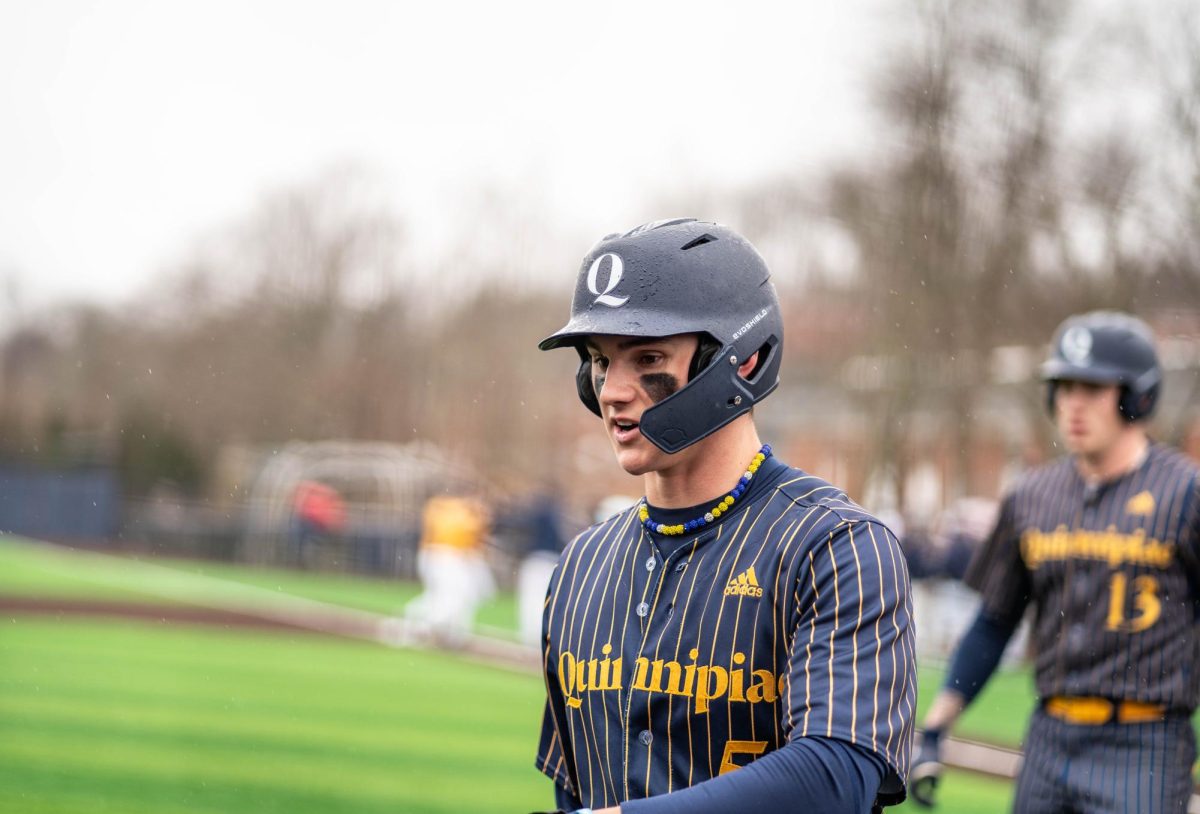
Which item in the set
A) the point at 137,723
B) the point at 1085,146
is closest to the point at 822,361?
the point at 1085,146

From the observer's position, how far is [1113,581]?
13.8 feet

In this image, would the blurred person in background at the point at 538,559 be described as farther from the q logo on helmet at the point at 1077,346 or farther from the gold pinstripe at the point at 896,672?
the gold pinstripe at the point at 896,672

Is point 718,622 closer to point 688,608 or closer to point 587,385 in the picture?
point 688,608

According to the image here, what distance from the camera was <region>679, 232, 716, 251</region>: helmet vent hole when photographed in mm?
2330

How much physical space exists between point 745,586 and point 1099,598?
236cm

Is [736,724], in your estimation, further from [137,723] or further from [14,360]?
[14,360]

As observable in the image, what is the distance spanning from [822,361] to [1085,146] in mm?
5244

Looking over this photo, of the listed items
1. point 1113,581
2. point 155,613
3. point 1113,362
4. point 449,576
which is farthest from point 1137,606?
point 155,613

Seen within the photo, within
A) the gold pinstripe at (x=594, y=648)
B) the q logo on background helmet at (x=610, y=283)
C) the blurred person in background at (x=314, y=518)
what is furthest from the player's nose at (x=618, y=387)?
the blurred person in background at (x=314, y=518)

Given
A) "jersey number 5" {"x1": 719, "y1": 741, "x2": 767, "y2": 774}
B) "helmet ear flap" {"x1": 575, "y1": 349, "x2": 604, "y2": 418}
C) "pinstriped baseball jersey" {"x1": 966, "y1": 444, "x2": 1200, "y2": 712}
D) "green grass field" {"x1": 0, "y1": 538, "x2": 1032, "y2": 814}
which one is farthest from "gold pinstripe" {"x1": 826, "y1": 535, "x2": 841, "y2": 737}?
"green grass field" {"x1": 0, "y1": 538, "x2": 1032, "y2": 814}

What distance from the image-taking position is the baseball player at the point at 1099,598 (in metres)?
4.04

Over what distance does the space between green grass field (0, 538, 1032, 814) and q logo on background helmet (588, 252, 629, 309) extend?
6.65 metres

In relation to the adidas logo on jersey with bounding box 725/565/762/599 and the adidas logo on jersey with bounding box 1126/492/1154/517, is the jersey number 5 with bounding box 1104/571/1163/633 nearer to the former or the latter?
the adidas logo on jersey with bounding box 1126/492/1154/517

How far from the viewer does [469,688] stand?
14.2m
